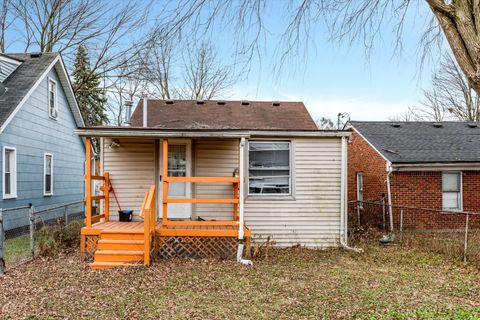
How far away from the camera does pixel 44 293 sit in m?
5.71

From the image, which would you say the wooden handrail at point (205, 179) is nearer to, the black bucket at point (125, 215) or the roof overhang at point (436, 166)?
the black bucket at point (125, 215)

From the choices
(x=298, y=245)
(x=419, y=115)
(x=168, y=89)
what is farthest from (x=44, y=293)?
(x=419, y=115)

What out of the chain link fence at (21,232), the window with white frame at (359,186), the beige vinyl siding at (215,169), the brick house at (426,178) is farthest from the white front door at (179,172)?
the window with white frame at (359,186)

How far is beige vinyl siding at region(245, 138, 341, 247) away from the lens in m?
9.48

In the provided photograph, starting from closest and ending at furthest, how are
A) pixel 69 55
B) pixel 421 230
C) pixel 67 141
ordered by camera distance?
pixel 421 230 → pixel 67 141 → pixel 69 55

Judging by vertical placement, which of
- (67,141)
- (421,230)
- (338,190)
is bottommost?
(421,230)

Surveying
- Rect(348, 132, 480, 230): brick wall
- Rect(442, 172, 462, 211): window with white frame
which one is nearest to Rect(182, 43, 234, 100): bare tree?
Rect(348, 132, 480, 230): brick wall

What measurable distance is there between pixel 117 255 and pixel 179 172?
2885mm

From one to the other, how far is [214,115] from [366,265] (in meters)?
7.15

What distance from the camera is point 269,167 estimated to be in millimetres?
9633

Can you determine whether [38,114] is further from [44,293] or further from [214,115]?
[44,293]

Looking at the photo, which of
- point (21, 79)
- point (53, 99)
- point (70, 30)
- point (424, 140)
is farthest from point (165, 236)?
point (70, 30)

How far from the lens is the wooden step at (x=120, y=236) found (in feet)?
25.0

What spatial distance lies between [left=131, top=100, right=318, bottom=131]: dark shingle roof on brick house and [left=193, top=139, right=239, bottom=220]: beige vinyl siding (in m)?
1.85
